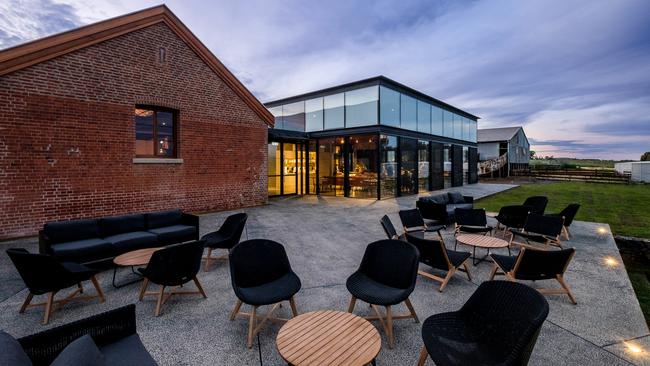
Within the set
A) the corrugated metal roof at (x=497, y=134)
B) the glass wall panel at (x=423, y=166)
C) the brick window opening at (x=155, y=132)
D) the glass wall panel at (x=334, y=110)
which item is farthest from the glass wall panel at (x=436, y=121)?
the corrugated metal roof at (x=497, y=134)

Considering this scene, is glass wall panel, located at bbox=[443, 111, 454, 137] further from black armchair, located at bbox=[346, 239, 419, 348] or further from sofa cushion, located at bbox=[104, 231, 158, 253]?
sofa cushion, located at bbox=[104, 231, 158, 253]

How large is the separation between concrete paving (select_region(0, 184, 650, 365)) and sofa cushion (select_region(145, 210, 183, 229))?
1.58 m

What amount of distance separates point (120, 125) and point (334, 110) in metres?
10.3

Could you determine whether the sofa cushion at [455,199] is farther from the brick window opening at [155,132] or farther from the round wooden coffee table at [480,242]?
the brick window opening at [155,132]

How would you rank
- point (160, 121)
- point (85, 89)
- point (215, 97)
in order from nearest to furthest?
point (85, 89) < point (160, 121) < point (215, 97)

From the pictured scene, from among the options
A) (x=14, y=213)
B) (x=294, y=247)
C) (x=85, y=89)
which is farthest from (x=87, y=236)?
(x=85, y=89)

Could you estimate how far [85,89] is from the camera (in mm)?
7875

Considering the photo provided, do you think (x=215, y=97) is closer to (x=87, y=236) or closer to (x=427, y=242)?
(x=87, y=236)

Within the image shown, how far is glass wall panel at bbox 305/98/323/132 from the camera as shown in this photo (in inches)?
647

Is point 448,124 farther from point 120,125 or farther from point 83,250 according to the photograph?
point 83,250

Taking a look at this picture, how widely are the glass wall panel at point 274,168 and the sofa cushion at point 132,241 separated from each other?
9.89 metres

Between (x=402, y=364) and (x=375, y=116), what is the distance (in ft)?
42.4

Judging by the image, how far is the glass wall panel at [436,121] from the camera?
18.7 m

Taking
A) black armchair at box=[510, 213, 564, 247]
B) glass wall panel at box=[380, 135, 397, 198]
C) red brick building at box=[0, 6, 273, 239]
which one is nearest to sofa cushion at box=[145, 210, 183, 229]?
red brick building at box=[0, 6, 273, 239]
